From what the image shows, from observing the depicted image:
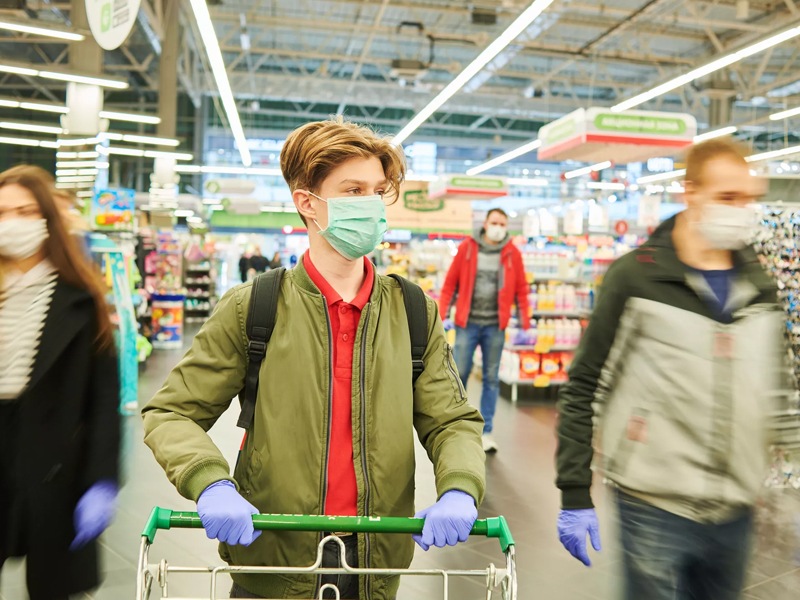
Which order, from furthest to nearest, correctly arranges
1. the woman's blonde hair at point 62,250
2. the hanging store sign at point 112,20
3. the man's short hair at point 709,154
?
1. the hanging store sign at point 112,20
2. the woman's blonde hair at point 62,250
3. the man's short hair at point 709,154

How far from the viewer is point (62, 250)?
2271 mm

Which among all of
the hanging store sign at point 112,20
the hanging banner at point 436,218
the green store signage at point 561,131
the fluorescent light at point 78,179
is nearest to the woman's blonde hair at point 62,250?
the hanging store sign at point 112,20

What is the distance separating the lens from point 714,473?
1871 mm

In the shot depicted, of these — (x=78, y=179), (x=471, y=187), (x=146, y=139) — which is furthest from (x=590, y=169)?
(x=78, y=179)

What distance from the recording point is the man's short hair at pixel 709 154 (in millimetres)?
2004

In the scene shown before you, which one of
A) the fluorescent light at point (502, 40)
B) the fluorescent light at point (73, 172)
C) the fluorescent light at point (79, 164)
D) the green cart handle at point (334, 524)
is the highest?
the fluorescent light at point (502, 40)

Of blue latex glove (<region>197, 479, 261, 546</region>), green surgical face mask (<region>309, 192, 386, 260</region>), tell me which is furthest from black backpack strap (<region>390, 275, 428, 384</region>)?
blue latex glove (<region>197, 479, 261, 546</region>)

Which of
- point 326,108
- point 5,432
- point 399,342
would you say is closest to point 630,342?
point 399,342

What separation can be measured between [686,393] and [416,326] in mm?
689

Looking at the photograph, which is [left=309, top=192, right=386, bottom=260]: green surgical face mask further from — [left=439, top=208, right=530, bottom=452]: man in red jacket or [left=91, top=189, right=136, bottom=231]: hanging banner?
[left=91, top=189, right=136, bottom=231]: hanging banner

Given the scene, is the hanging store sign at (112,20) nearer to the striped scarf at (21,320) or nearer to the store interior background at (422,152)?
the store interior background at (422,152)

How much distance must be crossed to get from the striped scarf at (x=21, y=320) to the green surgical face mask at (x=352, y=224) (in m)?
0.92

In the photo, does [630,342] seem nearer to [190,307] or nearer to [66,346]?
[66,346]

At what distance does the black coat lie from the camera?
6.86 feet
